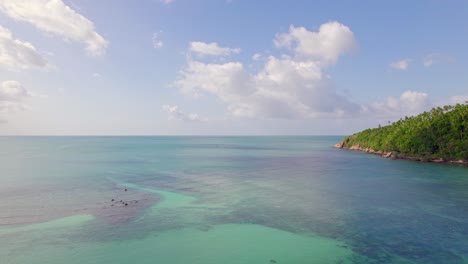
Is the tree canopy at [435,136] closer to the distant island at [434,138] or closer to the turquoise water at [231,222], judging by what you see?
the distant island at [434,138]

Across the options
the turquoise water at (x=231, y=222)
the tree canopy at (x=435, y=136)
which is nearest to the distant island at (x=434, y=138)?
the tree canopy at (x=435, y=136)

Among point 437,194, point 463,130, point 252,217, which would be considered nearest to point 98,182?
point 252,217

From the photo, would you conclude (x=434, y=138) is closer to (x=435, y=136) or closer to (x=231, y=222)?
(x=435, y=136)

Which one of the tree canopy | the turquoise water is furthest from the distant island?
the turquoise water

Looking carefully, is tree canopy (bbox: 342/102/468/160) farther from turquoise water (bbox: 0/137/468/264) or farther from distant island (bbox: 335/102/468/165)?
turquoise water (bbox: 0/137/468/264)

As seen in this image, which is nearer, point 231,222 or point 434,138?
point 231,222

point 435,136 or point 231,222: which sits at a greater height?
point 435,136

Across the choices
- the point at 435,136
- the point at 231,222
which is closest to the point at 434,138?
the point at 435,136

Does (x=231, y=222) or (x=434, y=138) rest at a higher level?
(x=434, y=138)

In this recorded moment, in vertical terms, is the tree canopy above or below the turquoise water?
above
